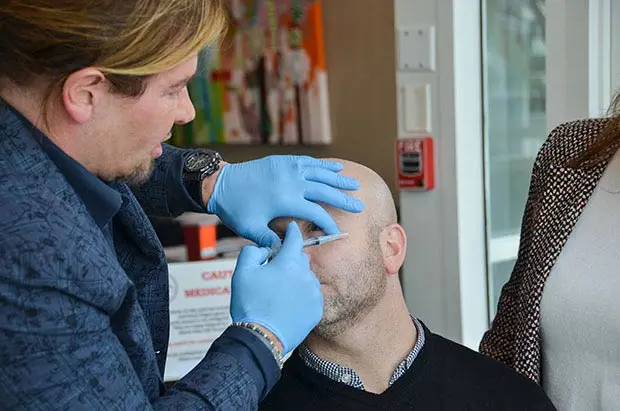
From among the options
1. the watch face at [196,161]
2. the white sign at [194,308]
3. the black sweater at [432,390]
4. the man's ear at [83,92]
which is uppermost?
the man's ear at [83,92]

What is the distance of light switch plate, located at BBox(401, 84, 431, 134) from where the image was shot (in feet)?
8.29

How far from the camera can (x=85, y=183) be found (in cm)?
104

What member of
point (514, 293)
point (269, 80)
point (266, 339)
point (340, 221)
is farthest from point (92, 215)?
point (269, 80)

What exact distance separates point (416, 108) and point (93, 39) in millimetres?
1693

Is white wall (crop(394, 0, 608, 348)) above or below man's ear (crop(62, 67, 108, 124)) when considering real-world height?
below

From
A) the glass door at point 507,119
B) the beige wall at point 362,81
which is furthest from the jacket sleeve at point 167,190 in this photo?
the beige wall at point 362,81

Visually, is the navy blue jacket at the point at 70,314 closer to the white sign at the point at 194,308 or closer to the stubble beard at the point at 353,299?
the stubble beard at the point at 353,299

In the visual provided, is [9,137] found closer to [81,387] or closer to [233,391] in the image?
[81,387]

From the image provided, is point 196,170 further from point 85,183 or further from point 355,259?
point 85,183

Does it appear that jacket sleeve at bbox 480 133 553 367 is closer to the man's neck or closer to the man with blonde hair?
the man's neck

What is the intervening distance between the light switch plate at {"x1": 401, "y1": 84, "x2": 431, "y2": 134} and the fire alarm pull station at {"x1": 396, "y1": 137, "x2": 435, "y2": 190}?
4 centimetres

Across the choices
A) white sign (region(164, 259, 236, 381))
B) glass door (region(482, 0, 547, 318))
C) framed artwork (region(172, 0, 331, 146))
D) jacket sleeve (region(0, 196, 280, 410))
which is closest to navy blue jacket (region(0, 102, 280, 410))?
jacket sleeve (region(0, 196, 280, 410))

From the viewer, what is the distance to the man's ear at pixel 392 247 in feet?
5.30

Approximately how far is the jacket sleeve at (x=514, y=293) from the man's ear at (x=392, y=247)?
212mm
